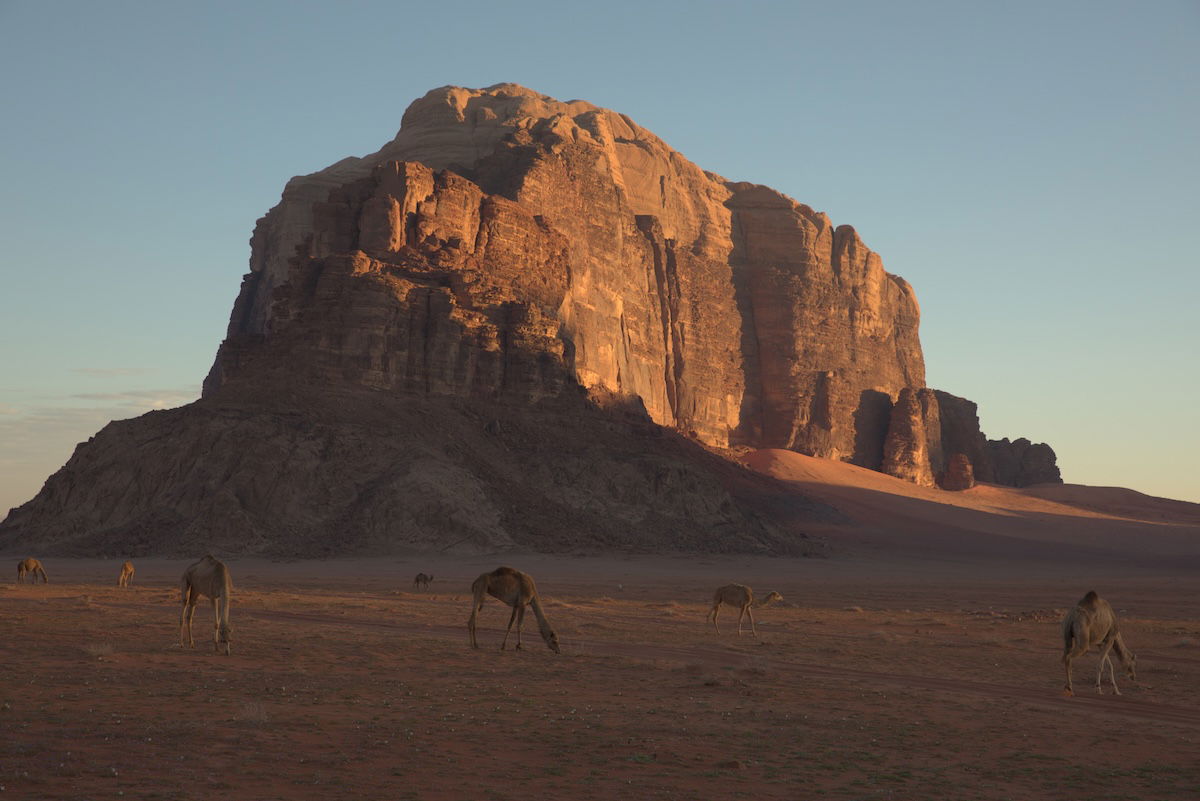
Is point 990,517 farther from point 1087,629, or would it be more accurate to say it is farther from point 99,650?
point 99,650

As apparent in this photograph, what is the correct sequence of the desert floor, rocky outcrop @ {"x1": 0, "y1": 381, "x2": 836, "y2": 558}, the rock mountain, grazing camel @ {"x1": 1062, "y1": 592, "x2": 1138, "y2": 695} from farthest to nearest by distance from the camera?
the rock mountain < rocky outcrop @ {"x1": 0, "y1": 381, "x2": 836, "y2": 558} < grazing camel @ {"x1": 1062, "y1": 592, "x2": 1138, "y2": 695} < the desert floor

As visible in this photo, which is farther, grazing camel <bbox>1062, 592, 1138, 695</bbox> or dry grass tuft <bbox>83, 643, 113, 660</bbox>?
dry grass tuft <bbox>83, 643, 113, 660</bbox>

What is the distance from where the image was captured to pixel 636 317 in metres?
152

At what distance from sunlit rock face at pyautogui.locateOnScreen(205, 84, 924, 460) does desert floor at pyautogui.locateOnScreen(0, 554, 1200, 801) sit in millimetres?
63248

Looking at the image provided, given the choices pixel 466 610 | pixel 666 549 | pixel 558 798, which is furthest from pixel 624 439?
pixel 558 798

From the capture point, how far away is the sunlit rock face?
→ 98500 mm

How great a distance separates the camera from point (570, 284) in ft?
415

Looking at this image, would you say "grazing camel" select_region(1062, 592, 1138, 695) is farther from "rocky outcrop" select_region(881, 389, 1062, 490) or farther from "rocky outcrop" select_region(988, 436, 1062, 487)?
"rocky outcrop" select_region(988, 436, 1062, 487)

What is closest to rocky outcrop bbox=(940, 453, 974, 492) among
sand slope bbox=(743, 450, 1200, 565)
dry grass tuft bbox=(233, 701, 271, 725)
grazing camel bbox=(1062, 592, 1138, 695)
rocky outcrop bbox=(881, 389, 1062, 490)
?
rocky outcrop bbox=(881, 389, 1062, 490)

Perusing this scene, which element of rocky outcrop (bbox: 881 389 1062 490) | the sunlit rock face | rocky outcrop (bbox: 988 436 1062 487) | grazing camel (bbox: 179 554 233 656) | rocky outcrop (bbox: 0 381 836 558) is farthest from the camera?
rocky outcrop (bbox: 988 436 1062 487)

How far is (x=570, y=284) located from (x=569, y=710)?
361ft

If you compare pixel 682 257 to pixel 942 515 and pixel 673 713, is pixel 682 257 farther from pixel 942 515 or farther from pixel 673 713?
pixel 673 713

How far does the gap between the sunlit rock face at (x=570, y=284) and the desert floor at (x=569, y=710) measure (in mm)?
63248

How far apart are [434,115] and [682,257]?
4133 cm
